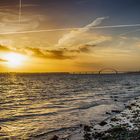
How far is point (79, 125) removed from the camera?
94.8 ft

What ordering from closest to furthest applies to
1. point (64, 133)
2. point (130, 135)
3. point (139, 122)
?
1. point (130, 135)
2. point (64, 133)
3. point (139, 122)

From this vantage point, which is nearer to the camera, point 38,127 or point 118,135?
point 118,135

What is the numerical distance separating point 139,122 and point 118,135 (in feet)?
22.9

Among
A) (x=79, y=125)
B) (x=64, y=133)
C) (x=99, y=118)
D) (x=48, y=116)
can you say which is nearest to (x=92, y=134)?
(x=64, y=133)

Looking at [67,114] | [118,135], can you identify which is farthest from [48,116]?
[118,135]

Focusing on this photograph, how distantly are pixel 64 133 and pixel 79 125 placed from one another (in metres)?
3.84

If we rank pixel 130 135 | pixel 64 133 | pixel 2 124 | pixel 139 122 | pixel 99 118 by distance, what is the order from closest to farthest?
pixel 130 135 → pixel 64 133 → pixel 139 122 → pixel 2 124 → pixel 99 118

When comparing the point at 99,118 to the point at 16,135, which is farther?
the point at 99,118

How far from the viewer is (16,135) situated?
24.4 m

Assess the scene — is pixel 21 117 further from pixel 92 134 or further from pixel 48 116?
pixel 92 134

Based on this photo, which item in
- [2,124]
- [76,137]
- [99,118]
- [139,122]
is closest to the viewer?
[76,137]

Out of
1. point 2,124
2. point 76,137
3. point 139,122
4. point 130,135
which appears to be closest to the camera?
point 130,135

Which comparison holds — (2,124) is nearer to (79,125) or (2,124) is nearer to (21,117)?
(21,117)

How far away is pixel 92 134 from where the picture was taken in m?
23.4
